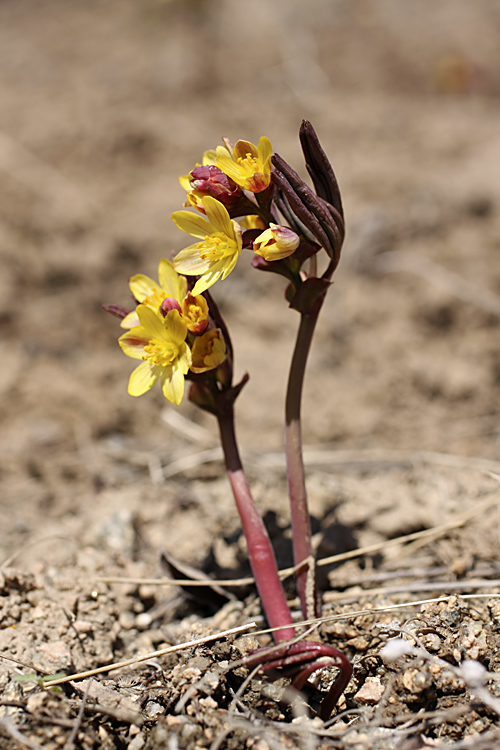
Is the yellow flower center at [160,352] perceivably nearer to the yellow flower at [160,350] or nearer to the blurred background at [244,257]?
the yellow flower at [160,350]

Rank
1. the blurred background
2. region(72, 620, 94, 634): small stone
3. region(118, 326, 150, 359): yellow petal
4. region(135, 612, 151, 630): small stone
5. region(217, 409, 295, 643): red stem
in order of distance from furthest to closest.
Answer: the blurred background < region(135, 612, 151, 630): small stone < region(72, 620, 94, 634): small stone < region(217, 409, 295, 643): red stem < region(118, 326, 150, 359): yellow petal

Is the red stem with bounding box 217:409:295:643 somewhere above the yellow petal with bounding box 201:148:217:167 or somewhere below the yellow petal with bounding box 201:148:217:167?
below

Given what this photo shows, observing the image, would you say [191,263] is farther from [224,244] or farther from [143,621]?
[143,621]

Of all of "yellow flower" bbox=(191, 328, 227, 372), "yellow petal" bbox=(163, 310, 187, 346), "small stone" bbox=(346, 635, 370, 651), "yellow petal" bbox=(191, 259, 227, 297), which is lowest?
"small stone" bbox=(346, 635, 370, 651)

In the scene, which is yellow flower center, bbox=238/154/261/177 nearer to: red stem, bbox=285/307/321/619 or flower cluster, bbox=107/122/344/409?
flower cluster, bbox=107/122/344/409

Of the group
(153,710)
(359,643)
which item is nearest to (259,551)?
(359,643)

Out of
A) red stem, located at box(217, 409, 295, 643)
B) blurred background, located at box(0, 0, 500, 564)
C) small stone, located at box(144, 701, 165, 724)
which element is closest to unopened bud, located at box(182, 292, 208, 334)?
red stem, located at box(217, 409, 295, 643)
